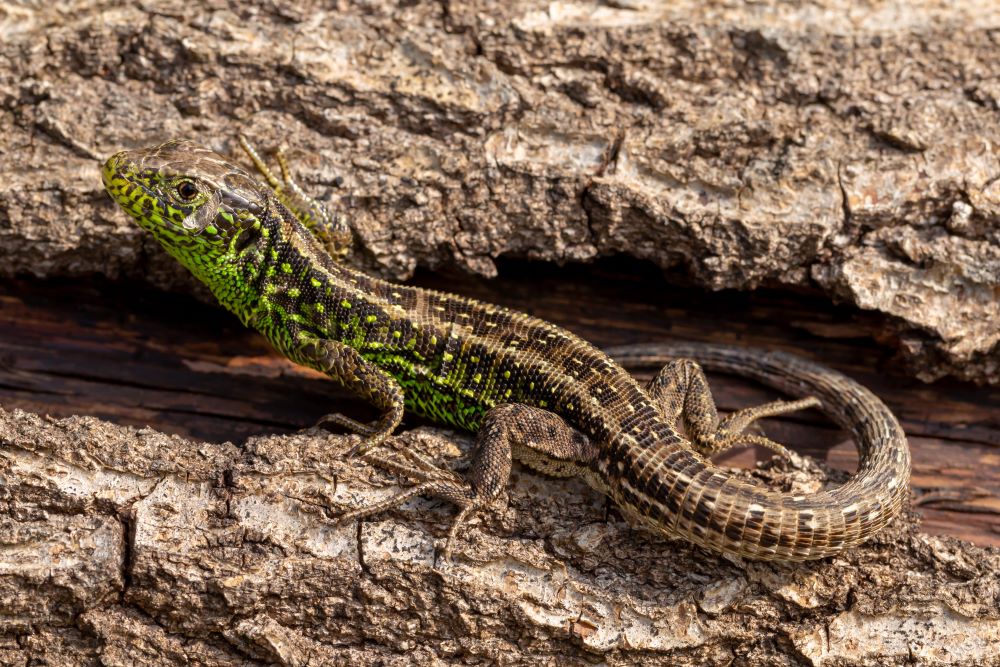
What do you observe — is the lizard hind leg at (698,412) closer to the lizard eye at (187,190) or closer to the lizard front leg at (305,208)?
the lizard front leg at (305,208)

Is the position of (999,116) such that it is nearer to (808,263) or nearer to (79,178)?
(808,263)

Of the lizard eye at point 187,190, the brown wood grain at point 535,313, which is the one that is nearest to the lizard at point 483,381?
the lizard eye at point 187,190

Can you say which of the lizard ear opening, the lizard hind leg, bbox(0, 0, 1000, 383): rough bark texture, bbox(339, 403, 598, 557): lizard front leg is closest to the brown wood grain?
the lizard hind leg

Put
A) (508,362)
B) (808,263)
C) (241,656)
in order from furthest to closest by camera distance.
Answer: (808,263) < (508,362) < (241,656)

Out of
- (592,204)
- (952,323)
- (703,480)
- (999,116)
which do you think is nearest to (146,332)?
(592,204)

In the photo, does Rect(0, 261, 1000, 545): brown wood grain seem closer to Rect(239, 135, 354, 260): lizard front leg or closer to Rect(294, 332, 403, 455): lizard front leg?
Rect(294, 332, 403, 455): lizard front leg
